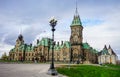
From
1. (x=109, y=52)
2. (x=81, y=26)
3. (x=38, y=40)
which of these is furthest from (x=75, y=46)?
(x=109, y=52)

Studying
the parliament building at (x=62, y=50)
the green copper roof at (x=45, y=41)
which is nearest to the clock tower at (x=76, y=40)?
the parliament building at (x=62, y=50)

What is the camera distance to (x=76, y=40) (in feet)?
442

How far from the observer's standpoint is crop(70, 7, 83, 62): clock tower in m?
132

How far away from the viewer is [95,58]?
6934 inches

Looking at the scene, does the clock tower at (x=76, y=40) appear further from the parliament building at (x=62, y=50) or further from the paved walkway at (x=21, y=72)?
the paved walkway at (x=21, y=72)

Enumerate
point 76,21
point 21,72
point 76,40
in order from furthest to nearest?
point 76,21, point 76,40, point 21,72

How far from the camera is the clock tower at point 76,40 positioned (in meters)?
132

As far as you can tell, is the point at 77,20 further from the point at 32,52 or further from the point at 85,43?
the point at 32,52

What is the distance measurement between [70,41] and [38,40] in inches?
876

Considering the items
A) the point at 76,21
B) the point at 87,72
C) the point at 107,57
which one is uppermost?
the point at 76,21

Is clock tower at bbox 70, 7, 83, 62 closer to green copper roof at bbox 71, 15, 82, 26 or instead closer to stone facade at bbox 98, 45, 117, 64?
green copper roof at bbox 71, 15, 82, 26

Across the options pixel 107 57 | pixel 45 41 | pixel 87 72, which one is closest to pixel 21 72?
pixel 87 72

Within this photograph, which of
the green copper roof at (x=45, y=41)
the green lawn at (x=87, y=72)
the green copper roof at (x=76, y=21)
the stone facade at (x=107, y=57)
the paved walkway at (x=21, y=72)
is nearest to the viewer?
the paved walkway at (x=21, y=72)

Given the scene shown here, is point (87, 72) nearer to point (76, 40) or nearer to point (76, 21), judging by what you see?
point (76, 40)
